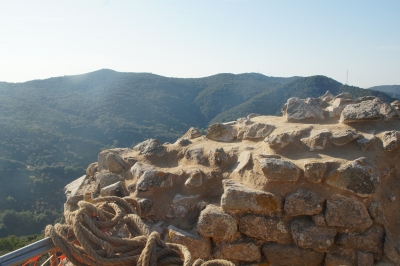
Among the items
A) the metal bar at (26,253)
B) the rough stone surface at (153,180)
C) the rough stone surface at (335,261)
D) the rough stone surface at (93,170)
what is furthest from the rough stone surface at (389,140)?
the rough stone surface at (93,170)

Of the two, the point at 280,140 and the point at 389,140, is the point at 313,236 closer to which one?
the point at 280,140

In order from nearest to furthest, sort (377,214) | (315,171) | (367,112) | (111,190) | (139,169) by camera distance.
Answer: (377,214) → (315,171) → (367,112) → (111,190) → (139,169)

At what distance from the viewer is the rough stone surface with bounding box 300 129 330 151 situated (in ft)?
11.0

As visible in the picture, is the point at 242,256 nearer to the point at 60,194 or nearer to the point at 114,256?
the point at 114,256

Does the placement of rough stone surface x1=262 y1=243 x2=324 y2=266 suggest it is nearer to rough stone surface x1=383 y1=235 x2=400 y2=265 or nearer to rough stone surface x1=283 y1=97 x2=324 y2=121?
rough stone surface x1=383 y1=235 x2=400 y2=265

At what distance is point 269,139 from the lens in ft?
11.7

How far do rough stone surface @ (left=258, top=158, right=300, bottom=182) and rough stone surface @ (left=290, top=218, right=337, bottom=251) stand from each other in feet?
1.42

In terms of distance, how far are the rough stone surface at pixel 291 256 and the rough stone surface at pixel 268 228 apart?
0.21 ft

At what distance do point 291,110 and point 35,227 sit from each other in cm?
1850

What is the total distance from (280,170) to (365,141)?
35.5 inches

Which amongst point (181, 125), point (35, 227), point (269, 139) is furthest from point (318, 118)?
point (181, 125)

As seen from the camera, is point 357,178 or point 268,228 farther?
point 268,228

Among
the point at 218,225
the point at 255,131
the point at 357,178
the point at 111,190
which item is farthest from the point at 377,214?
the point at 111,190

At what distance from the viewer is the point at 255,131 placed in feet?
13.2
